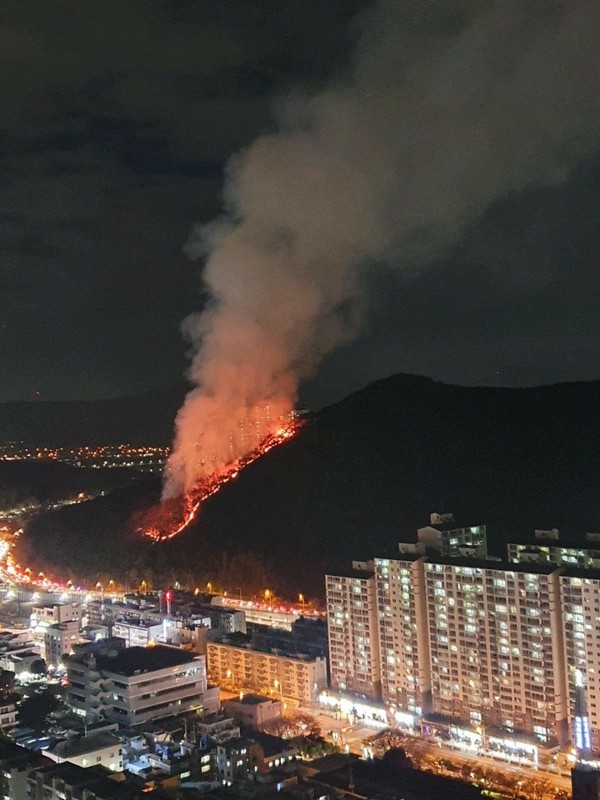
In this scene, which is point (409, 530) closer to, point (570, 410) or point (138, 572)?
point (138, 572)

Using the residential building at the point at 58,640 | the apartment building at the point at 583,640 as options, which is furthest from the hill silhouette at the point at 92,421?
the apartment building at the point at 583,640

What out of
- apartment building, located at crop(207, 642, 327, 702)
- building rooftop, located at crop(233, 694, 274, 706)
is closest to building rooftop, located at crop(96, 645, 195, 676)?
building rooftop, located at crop(233, 694, 274, 706)

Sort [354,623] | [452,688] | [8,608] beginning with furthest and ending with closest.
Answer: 1. [8,608]
2. [354,623]
3. [452,688]

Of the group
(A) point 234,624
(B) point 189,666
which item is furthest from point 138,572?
(B) point 189,666

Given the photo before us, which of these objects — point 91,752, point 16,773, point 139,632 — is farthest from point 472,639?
point 139,632

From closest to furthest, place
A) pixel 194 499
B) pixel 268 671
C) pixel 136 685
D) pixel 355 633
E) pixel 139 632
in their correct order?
pixel 136 685 < pixel 355 633 < pixel 268 671 < pixel 139 632 < pixel 194 499

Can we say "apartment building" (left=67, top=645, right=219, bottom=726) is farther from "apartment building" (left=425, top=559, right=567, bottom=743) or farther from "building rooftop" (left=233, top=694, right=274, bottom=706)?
"apartment building" (left=425, top=559, right=567, bottom=743)

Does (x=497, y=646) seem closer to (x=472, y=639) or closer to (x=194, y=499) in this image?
(x=472, y=639)
